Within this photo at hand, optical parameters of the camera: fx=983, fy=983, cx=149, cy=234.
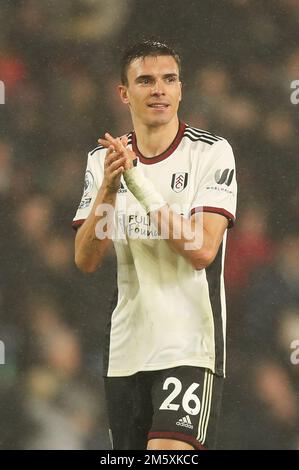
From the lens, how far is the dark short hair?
3.34 m

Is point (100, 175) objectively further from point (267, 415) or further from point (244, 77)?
point (267, 415)

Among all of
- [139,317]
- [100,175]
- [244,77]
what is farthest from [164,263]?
[244,77]

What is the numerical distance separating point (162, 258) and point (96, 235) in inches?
9.5


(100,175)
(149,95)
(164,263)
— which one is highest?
(149,95)

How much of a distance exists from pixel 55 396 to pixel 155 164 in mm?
980

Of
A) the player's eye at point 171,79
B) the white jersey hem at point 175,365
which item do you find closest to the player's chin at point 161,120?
the player's eye at point 171,79

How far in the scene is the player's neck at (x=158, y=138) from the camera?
3264mm

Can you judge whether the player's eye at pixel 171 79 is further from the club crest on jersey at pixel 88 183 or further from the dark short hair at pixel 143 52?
the club crest on jersey at pixel 88 183

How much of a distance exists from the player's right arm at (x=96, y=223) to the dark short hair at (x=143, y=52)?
51 centimetres

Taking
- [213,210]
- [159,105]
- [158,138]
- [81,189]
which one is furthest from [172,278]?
[81,189]

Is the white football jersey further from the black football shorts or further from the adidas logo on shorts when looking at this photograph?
the adidas logo on shorts

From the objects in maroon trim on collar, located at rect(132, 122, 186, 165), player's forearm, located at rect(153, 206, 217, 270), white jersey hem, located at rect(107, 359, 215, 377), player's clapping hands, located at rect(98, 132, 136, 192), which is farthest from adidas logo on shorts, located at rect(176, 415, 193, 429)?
maroon trim on collar, located at rect(132, 122, 186, 165)

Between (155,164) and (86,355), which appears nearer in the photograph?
(155,164)

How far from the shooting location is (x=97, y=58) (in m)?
3.69
